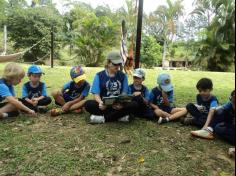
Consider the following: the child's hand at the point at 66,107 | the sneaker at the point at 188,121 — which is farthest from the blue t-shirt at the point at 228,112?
the child's hand at the point at 66,107

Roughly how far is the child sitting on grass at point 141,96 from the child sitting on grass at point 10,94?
123cm

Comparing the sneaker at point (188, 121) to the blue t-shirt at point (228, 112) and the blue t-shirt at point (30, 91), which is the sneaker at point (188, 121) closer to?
the blue t-shirt at point (228, 112)

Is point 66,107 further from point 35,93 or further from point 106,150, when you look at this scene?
point 106,150

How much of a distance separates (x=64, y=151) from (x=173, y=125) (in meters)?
1.35

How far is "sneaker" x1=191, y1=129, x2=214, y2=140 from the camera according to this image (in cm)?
362

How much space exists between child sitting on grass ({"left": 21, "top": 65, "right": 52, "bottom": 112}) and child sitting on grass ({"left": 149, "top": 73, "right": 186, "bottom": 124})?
4.45 feet

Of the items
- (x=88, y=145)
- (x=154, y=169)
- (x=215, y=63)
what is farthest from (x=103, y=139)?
(x=215, y=63)

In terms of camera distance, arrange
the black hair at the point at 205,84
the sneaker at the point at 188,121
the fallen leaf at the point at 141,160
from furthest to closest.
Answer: the sneaker at the point at 188,121, the black hair at the point at 205,84, the fallen leaf at the point at 141,160

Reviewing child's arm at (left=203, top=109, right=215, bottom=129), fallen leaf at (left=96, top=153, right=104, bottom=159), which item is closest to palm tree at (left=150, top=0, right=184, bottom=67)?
child's arm at (left=203, top=109, right=215, bottom=129)

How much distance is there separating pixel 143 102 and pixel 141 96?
7cm

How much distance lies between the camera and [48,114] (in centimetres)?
449

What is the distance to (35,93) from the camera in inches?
180

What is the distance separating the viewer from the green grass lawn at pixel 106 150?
3.02m

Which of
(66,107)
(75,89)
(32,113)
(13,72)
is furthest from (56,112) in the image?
(13,72)
